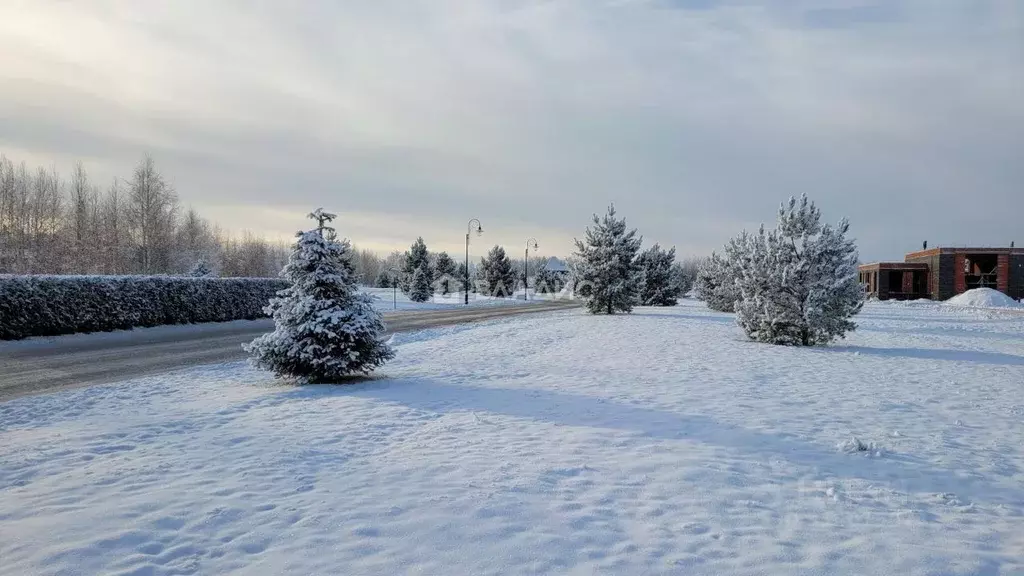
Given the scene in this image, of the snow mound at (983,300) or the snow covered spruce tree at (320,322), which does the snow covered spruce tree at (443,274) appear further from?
the snow covered spruce tree at (320,322)

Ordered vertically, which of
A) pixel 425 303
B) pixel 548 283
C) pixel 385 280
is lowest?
pixel 425 303

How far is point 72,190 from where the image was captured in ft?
163

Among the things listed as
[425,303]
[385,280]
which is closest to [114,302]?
[425,303]

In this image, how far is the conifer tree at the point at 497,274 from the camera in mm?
64938

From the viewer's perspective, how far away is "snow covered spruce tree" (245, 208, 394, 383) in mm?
9945

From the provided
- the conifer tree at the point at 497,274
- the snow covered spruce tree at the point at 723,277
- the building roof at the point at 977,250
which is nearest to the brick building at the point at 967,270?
the building roof at the point at 977,250

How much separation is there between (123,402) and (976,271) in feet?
257

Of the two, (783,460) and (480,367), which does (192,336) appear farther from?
(783,460)

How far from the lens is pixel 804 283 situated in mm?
16219

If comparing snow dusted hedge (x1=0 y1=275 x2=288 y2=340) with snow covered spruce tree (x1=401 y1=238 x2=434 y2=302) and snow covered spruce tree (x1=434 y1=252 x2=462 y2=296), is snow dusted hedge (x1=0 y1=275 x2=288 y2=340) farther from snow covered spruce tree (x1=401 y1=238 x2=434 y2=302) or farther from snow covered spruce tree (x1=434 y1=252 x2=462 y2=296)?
snow covered spruce tree (x1=434 y1=252 x2=462 y2=296)

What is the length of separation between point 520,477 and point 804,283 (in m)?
13.7

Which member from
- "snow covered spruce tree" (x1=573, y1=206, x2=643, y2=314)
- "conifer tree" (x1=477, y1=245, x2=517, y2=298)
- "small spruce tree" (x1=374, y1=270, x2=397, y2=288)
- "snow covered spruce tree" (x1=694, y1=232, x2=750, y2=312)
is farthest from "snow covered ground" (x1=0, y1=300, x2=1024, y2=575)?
"small spruce tree" (x1=374, y1=270, x2=397, y2=288)

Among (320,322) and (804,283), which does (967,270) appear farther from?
(320,322)

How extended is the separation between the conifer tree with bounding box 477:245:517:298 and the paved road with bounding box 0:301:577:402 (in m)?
42.1
